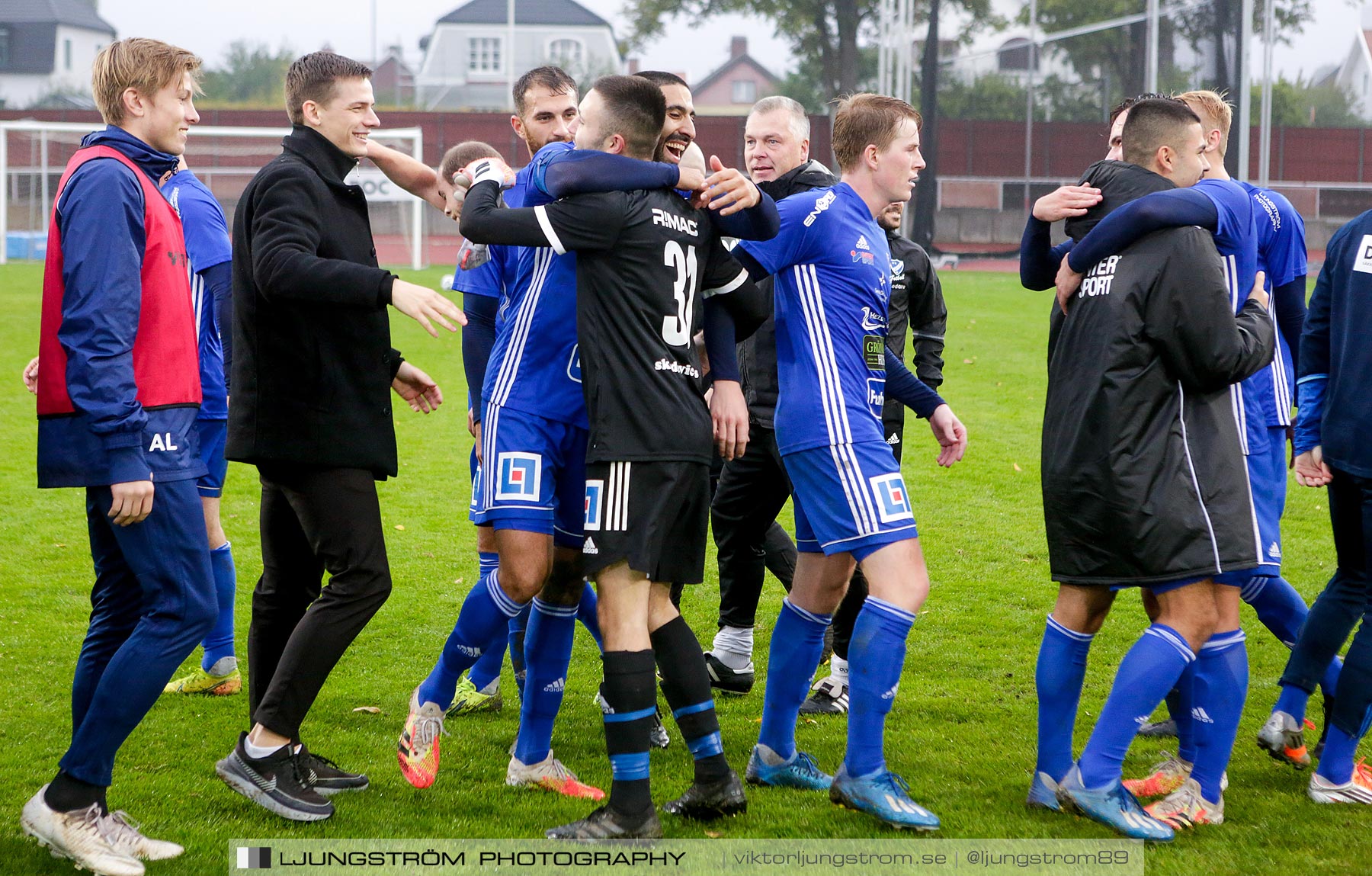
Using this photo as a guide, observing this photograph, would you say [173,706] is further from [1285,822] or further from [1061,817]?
[1285,822]

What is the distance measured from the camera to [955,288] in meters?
25.7

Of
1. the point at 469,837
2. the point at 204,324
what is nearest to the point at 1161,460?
the point at 469,837

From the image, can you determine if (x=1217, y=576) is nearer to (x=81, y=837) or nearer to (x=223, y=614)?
(x=81, y=837)

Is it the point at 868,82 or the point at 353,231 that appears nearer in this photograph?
the point at 353,231

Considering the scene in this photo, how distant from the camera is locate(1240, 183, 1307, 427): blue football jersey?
4988mm

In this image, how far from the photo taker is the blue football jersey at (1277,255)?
196 inches

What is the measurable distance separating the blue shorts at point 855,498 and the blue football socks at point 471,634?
1042mm

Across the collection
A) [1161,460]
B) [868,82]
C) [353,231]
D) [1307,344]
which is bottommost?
[1161,460]

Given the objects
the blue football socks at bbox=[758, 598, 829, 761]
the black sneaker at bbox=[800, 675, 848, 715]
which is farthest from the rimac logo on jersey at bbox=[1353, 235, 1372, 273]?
the black sneaker at bbox=[800, 675, 848, 715]

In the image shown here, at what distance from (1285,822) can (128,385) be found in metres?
3.71

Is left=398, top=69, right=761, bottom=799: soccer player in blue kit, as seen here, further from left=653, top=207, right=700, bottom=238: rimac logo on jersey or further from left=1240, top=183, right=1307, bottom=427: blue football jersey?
left=1240, top=183, right=1307, bottom=427: blue football jersey

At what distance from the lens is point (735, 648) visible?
5543 millimetres

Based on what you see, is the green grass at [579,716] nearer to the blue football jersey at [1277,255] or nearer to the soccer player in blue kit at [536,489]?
the soccer player in blue kit at [536,489]

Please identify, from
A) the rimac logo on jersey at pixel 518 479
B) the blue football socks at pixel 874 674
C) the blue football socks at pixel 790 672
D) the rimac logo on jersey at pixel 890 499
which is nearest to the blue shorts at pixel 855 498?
the rimac logo on jersey at pixel 890 499
